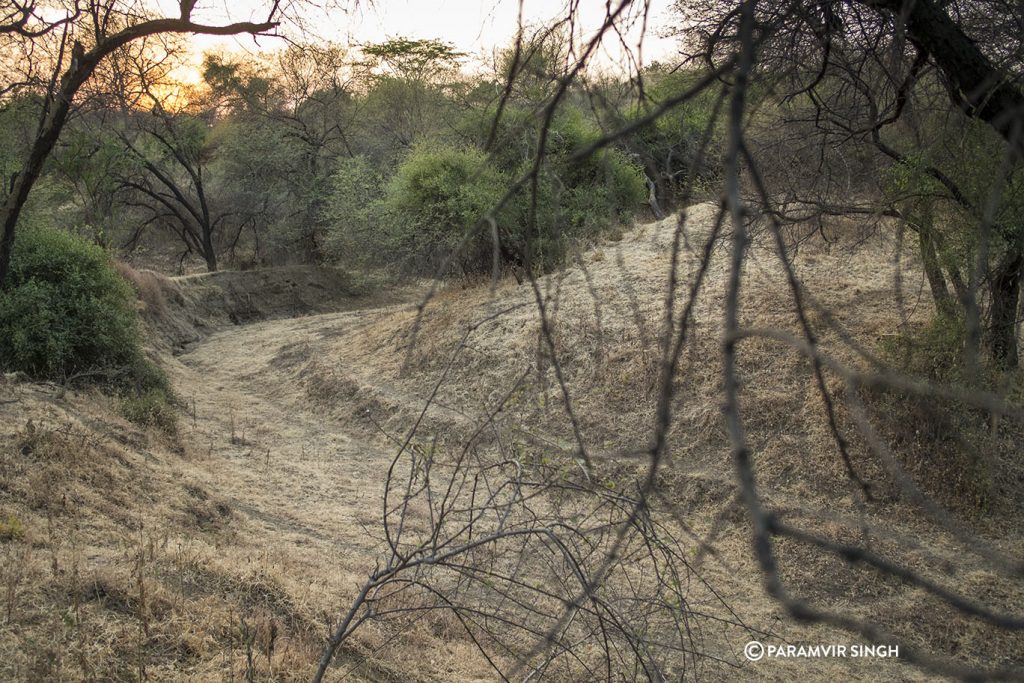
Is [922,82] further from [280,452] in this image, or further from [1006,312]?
[280,452]

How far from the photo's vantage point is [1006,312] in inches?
294

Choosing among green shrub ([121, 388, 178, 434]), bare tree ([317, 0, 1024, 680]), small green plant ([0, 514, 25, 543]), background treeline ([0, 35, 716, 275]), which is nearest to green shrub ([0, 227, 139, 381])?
green shrub ([121, 388, 178, 434])

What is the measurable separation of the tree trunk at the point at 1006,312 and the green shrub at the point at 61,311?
9.98 metres

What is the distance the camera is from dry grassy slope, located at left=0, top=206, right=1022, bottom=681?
4.13 metres

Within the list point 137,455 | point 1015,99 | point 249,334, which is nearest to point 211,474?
point 137,455

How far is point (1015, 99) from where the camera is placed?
11.3 ft

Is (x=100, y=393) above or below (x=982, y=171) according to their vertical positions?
below

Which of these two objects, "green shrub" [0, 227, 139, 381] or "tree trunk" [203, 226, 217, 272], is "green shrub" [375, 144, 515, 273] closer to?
"green shrub" [0, 227, 139, 381]

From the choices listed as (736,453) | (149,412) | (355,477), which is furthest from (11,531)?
(736,453)

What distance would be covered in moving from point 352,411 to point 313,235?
49.8 feet

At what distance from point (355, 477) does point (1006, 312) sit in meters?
6.78

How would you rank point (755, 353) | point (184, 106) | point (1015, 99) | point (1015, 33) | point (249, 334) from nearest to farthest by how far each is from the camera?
point (1015, 99) < point (1015, 33) < point (755, 353) < point (249, 334) < point (184, 106)

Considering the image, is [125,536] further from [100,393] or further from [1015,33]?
[1015,33]

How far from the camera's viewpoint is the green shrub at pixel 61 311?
10047mm
